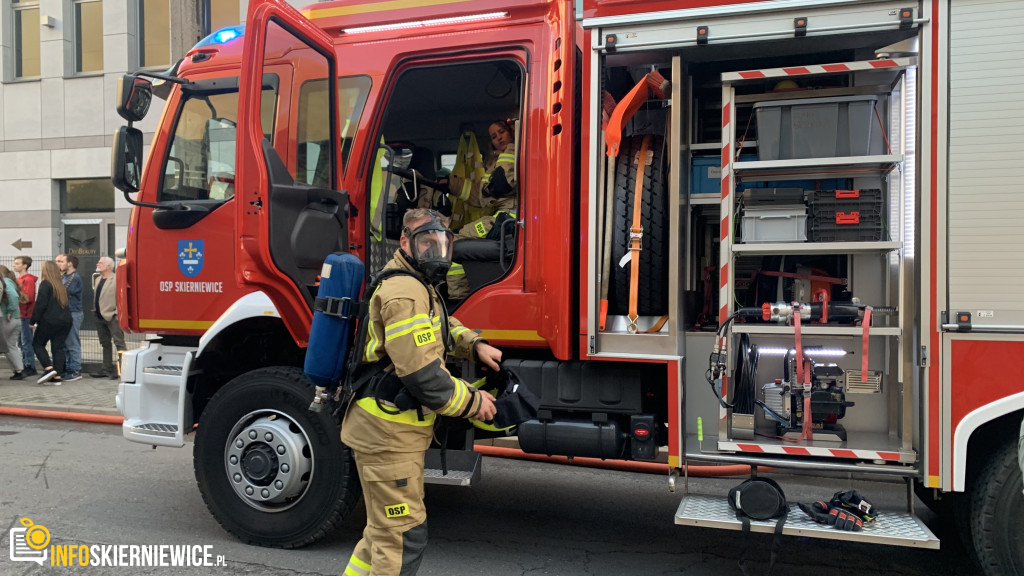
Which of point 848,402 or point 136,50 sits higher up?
point 136,50

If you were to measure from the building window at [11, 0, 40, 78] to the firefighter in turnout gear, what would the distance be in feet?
50.7

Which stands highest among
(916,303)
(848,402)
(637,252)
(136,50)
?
(136,50)

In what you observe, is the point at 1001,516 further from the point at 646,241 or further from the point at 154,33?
the point at 154,33

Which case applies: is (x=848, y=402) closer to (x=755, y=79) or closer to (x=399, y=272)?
(x=755, y=79)

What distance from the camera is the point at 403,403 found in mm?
3133

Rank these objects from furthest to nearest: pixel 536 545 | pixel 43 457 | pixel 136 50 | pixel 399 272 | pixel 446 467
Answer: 1. pixel 136 50
2. pixel 43 457
3. pixel 536 545
4. pixel 446 467
5. pixel 399 272

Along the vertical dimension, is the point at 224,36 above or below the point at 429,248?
above

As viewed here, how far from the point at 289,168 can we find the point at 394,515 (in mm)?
2126

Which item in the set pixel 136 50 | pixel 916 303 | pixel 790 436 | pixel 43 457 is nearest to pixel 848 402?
pixel 790 436

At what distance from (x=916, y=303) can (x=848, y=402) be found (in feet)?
1.95

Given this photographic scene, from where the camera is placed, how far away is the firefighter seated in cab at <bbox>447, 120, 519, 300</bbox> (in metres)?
4.32

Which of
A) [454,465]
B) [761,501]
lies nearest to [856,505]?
[761,501]

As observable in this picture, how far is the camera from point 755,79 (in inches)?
141

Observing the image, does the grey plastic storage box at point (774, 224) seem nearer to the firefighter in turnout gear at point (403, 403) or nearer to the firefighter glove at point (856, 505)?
the firefighter glove at point (856, 505)
